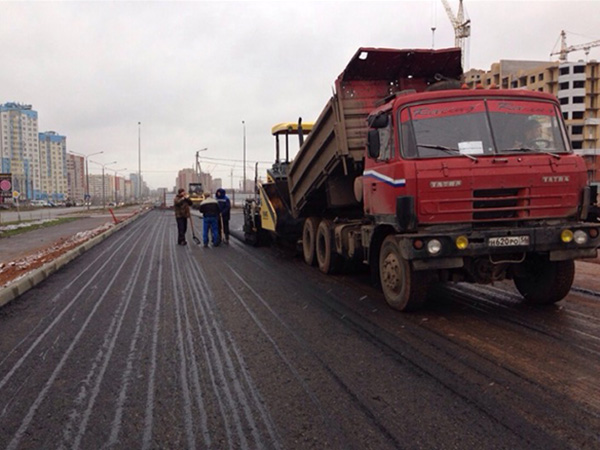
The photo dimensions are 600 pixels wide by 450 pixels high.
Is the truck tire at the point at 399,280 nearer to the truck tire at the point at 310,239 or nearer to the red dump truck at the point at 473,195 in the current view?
the red dump truck at the point at 473,195

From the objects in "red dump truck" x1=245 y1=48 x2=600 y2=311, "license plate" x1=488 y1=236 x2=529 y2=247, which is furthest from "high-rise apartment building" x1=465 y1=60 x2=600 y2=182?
"license plate" x1=488 y1=236 x2=529 y2=247

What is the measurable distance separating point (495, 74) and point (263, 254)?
97.4 m

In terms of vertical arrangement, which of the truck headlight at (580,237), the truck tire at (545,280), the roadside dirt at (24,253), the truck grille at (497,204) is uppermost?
the truck grille at (497,204)

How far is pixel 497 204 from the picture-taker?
18.8ft

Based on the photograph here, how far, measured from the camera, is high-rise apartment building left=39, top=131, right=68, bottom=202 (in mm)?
133750

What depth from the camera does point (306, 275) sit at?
9.55m

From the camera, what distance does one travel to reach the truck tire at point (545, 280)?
626cm

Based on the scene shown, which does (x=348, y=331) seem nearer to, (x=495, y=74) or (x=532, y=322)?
(x=532, y=322)

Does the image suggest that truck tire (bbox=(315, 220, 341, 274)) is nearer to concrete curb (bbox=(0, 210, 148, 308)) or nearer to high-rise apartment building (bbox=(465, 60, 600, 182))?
concrete curb (bbox=(0, 210, 148, 308))

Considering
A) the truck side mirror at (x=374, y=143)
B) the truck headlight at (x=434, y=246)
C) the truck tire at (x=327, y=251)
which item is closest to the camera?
the truck headlight at (x=434, y=246)

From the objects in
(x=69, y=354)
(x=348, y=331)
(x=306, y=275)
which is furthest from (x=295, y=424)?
(x=306, y=275)

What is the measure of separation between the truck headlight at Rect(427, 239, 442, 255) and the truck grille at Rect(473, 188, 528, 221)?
58 cm

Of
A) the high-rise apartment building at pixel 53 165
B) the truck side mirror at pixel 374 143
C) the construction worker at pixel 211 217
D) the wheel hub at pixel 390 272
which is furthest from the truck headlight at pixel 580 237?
the high-rise apartment building at pixel 53 165

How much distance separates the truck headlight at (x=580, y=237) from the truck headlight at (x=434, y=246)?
1643 mm
